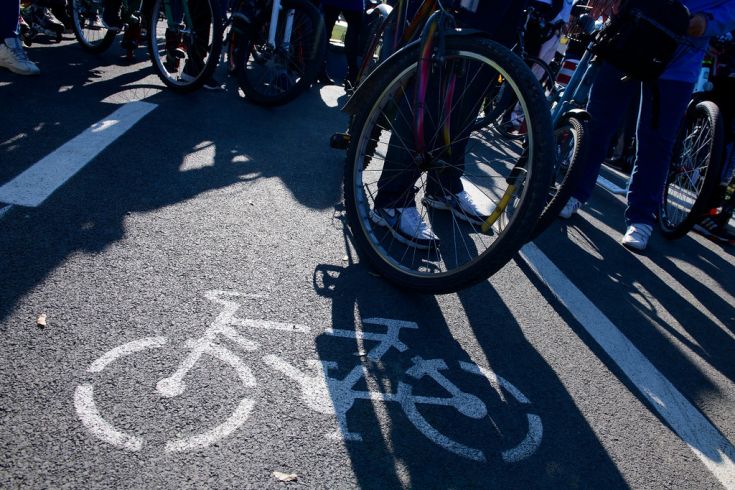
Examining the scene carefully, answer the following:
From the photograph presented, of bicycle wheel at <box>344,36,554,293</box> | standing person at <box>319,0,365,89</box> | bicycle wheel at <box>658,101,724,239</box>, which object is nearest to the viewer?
bicycle wheel at <box>344,36,554,293</box>

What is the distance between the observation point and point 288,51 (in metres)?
5.18

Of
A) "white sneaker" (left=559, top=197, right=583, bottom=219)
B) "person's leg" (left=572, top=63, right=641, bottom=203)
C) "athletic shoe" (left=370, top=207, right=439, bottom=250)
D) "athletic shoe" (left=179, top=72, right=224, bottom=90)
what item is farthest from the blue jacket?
"athletic shoe" (left=179, top=72, right=224, bottom=90)

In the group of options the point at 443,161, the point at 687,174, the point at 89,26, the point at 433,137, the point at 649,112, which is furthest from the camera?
the point at 89,26

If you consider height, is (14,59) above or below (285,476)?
above

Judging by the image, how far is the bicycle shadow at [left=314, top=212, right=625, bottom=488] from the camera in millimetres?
1625

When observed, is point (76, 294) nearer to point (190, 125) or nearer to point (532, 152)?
point (532, 152)

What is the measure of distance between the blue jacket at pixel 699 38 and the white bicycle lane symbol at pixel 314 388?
2680 millimetres

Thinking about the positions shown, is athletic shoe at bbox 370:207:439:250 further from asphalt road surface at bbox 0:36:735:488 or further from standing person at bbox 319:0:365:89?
standing person at bbox 319:0:365:89

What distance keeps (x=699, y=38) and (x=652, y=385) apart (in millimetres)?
2449

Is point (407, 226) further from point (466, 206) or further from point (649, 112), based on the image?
point (649, 112)

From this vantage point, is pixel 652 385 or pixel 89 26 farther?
pixel 89 26

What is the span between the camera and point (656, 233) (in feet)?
14.6

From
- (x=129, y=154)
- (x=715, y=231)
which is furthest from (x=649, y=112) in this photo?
(x=129, y=154)

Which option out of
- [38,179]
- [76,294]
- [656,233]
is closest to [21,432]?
[76,294]
